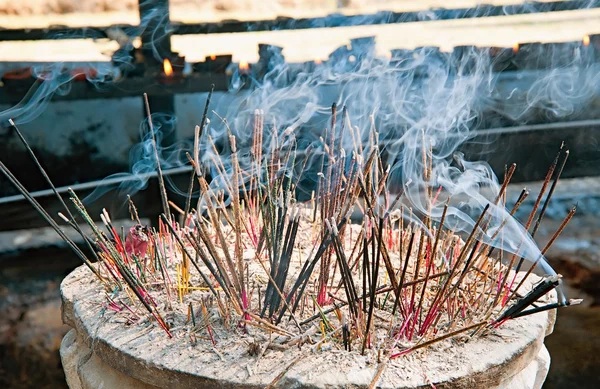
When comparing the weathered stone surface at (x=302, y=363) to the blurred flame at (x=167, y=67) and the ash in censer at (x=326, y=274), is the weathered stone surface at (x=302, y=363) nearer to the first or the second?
the ash in censer at (x=326, y=274)

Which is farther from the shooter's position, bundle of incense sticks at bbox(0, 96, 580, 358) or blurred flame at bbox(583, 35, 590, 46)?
blurred flame at bbox(583, 35, 590, 46)

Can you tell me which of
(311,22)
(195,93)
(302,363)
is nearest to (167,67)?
(195,93)

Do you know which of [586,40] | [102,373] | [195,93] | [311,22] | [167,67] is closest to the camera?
[102,373]

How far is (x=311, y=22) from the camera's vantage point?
5.46 m

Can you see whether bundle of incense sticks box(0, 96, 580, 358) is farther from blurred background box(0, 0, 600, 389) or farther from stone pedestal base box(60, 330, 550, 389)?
blurred background box(0, 0, 600, 389)

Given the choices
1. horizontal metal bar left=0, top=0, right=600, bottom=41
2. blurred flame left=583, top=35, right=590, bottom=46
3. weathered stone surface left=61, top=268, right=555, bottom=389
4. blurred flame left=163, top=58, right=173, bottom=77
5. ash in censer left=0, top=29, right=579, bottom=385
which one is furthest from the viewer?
blurred flame left=583, top=35, right=590, bottom=46

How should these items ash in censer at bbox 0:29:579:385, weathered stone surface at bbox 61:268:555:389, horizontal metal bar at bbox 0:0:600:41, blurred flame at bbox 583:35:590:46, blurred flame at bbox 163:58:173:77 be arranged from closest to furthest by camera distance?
1. weathered stone surface at bbox 61:268:555:389
2. ash in censer at bbox 0:29:579:385
3. blurred flame at bbox 163:58:173:77
4. horizontal metal bar at bbox 0:0:600:41
5. blurred flame at bbox 583:35:590:46

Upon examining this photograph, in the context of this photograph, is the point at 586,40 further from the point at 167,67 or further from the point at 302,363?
the point at 302,363


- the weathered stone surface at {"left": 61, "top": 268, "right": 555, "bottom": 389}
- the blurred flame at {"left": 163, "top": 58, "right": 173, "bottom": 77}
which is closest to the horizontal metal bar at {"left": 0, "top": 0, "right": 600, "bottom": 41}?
the blurred flame at {"left": 163, "top": 58, "right": 173, "bottom": 77}

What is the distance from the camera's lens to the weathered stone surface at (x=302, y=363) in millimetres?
1474

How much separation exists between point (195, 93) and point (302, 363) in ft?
10.2

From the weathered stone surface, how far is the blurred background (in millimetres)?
1520

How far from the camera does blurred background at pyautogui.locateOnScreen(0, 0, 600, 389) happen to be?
3.84 metres

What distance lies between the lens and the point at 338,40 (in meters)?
6.48
